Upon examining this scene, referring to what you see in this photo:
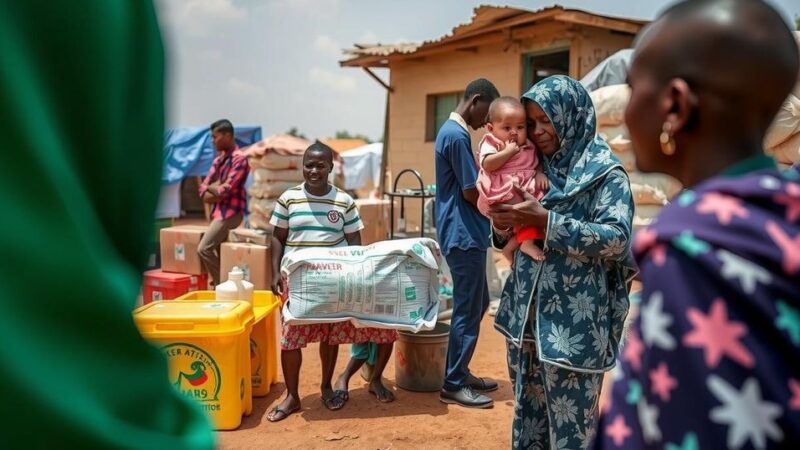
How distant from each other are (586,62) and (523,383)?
7.32 metres

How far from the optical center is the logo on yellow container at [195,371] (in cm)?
349

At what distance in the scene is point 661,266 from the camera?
0.83m

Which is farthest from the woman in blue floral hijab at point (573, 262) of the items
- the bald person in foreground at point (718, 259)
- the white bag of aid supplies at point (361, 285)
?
the bald person in foreground at point (718, 259)

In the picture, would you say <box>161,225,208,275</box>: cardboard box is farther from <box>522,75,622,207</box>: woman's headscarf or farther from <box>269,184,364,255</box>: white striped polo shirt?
<box>522,75,622,207</box>: woman's headscarf

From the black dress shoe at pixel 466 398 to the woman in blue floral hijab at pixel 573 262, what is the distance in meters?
1.56

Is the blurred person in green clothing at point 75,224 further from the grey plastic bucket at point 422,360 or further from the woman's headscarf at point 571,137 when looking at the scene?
the grey plastic bucket at point 422,360

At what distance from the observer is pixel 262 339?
4.29 m

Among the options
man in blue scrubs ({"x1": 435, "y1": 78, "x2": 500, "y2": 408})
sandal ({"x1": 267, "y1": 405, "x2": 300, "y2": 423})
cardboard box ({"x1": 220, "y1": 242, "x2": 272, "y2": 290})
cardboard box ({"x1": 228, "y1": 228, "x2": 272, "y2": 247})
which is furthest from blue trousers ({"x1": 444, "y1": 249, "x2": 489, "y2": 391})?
cardboard box ({"x1": 228, "y1": 228, "x2": 272, "y2": 247})

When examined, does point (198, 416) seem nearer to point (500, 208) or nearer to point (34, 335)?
point (34, 335)

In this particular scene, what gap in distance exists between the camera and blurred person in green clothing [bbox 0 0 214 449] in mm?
562

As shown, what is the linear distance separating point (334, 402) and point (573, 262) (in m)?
2.23

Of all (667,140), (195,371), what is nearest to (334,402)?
(195,371)

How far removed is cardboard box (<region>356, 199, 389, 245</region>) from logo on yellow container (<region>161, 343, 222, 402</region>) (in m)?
4.19

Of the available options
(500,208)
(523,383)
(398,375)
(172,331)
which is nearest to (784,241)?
(500,208)
